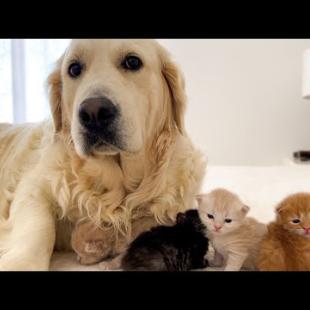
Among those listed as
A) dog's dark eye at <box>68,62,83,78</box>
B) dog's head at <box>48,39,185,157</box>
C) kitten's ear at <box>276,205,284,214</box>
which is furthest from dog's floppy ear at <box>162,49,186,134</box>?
kitten's ear at <box>276,205,284,214</box>

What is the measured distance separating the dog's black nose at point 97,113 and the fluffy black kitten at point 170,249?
25 centimetres

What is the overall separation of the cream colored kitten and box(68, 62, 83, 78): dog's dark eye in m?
0.38

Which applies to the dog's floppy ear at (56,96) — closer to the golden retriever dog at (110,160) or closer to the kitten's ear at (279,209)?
the golden retriever dog at (110,160)

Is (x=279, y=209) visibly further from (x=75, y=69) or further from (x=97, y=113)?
(x=75, y=69)

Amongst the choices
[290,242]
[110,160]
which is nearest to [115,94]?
[110,160]

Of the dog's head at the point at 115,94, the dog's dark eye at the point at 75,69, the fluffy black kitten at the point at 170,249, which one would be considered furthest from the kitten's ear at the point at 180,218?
the dog's dark eye at the point at 75,69

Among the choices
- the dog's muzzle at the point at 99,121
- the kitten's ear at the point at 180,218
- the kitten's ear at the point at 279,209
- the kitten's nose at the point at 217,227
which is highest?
the dog's muzzle at the point at 99,121

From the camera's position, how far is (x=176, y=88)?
3.34ft

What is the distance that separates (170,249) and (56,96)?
45cm

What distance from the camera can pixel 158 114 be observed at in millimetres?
997

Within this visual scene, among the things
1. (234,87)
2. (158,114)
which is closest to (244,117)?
(234,87)

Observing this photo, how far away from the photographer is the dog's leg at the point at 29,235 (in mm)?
833

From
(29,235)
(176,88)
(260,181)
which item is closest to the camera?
(29,235)
